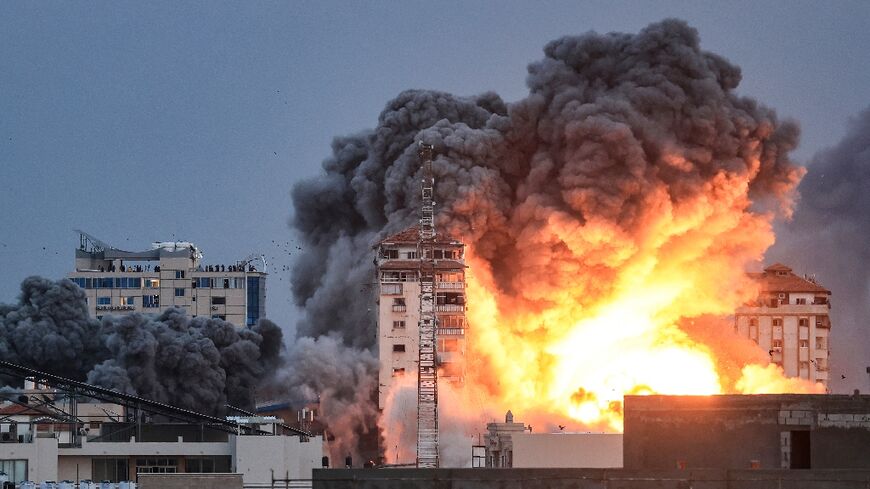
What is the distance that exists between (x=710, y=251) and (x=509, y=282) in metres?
10.1

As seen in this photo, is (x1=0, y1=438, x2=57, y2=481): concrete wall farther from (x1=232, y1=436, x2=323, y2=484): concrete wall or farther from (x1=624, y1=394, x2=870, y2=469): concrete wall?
(x1=624, y1=394, x2=870, y2=469): concrete wall

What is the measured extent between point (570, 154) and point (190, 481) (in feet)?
233

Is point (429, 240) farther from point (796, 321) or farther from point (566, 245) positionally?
point (796, 321)

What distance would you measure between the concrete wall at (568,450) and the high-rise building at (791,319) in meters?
72.8

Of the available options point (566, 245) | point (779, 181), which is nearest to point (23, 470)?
point (566, 245)

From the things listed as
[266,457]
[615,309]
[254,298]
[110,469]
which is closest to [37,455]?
[110,469]

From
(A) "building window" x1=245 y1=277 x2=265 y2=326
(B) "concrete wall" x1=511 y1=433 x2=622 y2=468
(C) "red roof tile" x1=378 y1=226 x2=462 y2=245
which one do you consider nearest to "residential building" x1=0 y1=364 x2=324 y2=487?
(B) "concrete wall" x1=511 y1=433 x2=622 y2=468

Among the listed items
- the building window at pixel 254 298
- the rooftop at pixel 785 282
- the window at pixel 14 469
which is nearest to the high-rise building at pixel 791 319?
the rooftop at pixel 785 282

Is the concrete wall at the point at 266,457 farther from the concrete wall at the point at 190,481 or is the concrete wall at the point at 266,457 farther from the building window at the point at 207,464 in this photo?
the concrete wall at the point at 190,481

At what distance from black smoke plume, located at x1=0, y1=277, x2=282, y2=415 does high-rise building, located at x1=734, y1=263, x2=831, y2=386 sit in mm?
35215

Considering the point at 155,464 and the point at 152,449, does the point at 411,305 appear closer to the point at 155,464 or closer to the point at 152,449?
the point at 152,449

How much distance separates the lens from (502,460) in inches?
3477

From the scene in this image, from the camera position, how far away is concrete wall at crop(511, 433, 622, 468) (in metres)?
81.9

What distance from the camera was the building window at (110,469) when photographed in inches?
3113
